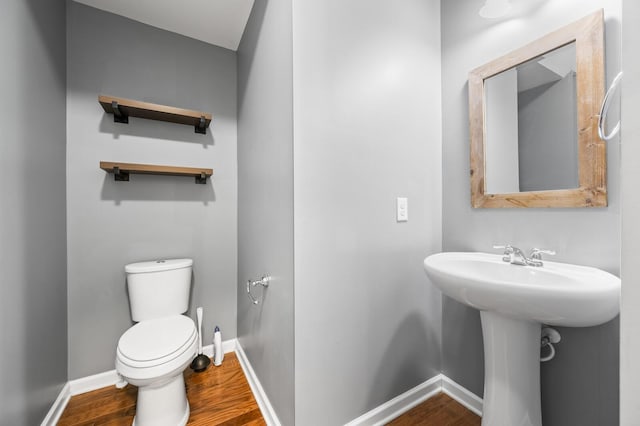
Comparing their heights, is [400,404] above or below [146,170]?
below

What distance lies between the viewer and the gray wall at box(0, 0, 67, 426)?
99 centimetres

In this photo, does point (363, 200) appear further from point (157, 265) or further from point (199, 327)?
point (199, 327)

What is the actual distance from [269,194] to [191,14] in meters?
1.35

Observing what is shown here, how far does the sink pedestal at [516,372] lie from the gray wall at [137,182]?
5.57 feet

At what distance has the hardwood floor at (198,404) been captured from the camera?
4.41 ft

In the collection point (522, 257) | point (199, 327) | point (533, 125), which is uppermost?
point (533, 125)

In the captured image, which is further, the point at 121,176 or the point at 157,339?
the point at 121,176

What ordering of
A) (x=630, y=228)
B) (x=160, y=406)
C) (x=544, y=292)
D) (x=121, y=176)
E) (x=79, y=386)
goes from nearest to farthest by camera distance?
(x=630, y=228)
(x=544, y=292)
(x=160, y=406)
(x=79, y=386)
(x=121, y=176)

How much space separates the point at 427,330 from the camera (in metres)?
1.50

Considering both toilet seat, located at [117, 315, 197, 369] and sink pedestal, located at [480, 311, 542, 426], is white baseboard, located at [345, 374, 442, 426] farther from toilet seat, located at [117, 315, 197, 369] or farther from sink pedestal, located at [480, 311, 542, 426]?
toilet seat, located at [117, 315, 197, 369]

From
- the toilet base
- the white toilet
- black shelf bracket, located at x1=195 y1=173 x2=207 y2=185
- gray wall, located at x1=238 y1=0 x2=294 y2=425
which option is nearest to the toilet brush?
the white toilet

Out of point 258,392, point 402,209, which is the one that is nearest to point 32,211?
point 258,392

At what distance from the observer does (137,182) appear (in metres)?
1.71

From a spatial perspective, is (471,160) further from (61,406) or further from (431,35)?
(61,406)
